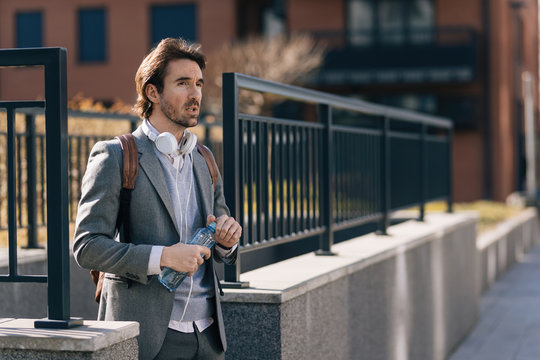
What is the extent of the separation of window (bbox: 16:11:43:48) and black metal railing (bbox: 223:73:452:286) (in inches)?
1082

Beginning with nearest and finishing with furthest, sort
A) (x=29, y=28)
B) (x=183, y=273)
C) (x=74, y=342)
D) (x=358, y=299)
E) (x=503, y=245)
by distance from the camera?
1. (x=74, y=342)
2. (x=183, y=273)
3. (x=358, y=299)
4. (x=503, y=245)
5. (x=29, y=28)

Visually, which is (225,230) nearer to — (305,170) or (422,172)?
(305,170)

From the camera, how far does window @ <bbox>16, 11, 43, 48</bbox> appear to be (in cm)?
3406

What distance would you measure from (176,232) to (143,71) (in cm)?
58

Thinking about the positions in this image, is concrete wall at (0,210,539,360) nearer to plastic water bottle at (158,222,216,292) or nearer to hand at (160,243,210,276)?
plastic water bottle at (158,222,216,292)

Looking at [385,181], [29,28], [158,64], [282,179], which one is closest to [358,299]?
[282,179]

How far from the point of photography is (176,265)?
3.11 meters

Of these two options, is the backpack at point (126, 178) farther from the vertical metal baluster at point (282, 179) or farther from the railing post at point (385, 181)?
the railing post at point (385, 181)

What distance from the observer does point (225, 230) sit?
3.32 meters

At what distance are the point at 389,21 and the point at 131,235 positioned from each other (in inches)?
1118

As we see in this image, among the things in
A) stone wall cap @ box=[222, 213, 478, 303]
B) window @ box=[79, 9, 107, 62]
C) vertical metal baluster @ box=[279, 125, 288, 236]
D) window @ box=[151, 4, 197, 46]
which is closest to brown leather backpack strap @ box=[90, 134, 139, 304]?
stone wall cap @ box=[222, 213, 478, 303]

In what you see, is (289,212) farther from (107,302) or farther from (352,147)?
(107,302)

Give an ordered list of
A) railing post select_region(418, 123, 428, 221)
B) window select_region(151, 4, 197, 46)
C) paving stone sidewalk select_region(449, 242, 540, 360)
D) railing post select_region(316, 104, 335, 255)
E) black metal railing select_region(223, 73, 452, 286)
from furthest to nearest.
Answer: window select_region(151, 4, 197, 46) < railing post select_region(418, 123, 428, 221) < paving stone sidewalk select_region(449, 242, 540, 360) < railing post select_region(316, 104, 335, 255) < black metal railing select_region(223, 73, 452, 286)

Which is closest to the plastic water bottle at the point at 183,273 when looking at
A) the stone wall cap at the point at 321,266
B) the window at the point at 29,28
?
the stone wall cap at the point at 321,266
